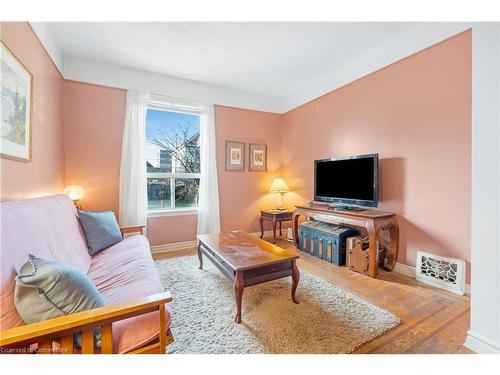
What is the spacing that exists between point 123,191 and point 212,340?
2.41m

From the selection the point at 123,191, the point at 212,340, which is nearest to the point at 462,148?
the point at 212,340

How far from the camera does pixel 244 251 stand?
1.96 metres

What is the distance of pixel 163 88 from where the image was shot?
3285 mm

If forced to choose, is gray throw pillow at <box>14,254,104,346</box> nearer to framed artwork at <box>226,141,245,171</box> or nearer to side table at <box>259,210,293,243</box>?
side table at <box>259,210,293,243</box>

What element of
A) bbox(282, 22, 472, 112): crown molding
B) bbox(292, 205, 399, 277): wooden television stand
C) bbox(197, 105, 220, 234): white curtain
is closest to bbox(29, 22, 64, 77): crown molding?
bbox(197, 105, 220, 234): white curtain

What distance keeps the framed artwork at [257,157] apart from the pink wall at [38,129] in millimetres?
2689

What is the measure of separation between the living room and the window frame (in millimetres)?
35

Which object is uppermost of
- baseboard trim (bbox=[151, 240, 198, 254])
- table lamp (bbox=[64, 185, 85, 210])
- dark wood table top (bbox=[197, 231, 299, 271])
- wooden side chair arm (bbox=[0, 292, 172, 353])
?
table lamp (bbox=[64, 185, 85, 210])

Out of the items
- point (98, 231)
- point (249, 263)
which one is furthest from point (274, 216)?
point (98, 231)

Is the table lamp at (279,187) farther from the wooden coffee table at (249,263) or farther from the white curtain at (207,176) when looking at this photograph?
the wooden coffee table at (249,263)

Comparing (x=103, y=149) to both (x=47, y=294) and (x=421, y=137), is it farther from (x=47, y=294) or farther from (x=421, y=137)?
(x=421, y=137)

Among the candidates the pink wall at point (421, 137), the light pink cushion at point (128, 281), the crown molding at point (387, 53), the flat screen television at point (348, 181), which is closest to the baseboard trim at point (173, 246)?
the light pink cushion at point (128, 281)

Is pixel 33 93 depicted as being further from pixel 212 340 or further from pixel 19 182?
pixel 212 340

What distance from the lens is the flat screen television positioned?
2.54 m
